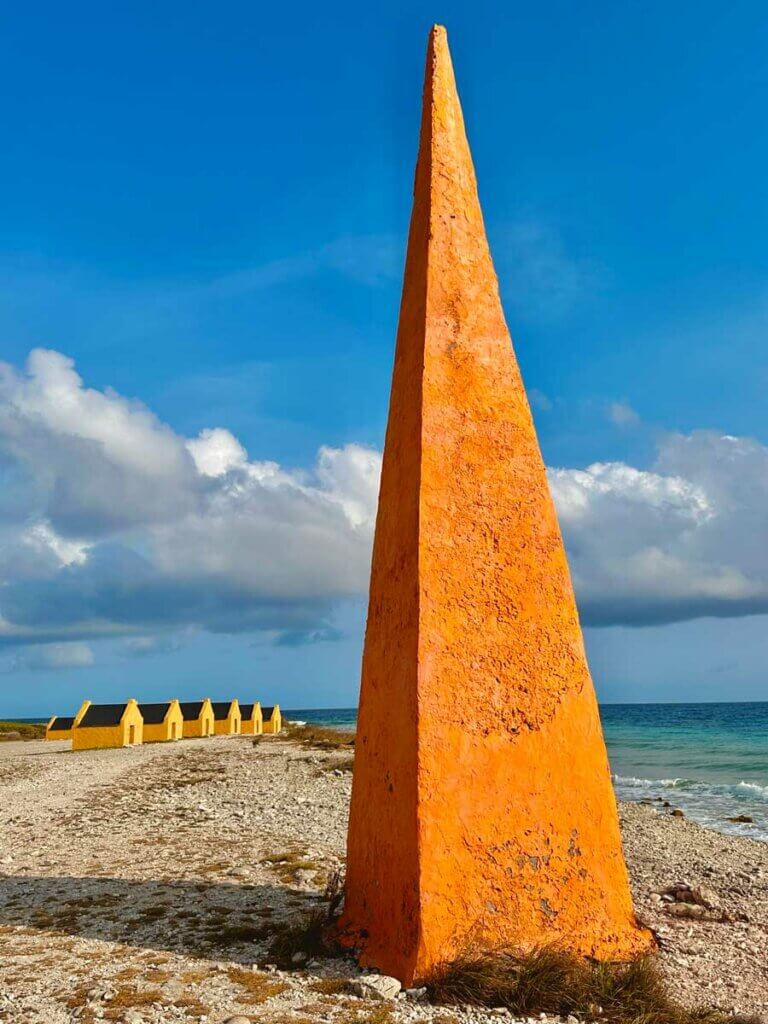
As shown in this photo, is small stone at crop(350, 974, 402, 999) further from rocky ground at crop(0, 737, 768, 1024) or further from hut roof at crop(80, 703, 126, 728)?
hut roof at crop(80, 703, 126, 728)

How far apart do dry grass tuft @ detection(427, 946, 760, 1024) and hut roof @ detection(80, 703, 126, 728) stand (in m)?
33.7

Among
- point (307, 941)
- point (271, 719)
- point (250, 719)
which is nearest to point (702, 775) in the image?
point (307, 941)

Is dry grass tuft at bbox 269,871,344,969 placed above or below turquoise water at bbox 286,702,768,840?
above

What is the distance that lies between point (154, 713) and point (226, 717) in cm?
906

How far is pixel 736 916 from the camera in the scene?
7918mm

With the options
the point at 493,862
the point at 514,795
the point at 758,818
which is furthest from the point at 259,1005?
the point at 758,818

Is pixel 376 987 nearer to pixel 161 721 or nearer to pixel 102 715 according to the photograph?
pixel 102 715

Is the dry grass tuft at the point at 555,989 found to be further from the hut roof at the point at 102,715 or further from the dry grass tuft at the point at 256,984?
the hut roof at the point at 102,715

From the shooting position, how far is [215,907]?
7.84 m

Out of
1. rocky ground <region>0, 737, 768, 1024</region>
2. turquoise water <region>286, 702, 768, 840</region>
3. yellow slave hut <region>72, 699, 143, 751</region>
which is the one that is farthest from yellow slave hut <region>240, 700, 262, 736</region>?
rocky ground <region>0, 737, 768, 1024</region>

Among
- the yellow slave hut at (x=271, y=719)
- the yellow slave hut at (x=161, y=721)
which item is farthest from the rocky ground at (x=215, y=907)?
the yellow slave hut at (x=271, y=719)

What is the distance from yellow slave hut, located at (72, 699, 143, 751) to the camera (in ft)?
116

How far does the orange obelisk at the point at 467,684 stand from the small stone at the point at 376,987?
A: 110 millimetres

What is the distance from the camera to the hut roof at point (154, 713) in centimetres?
4009
